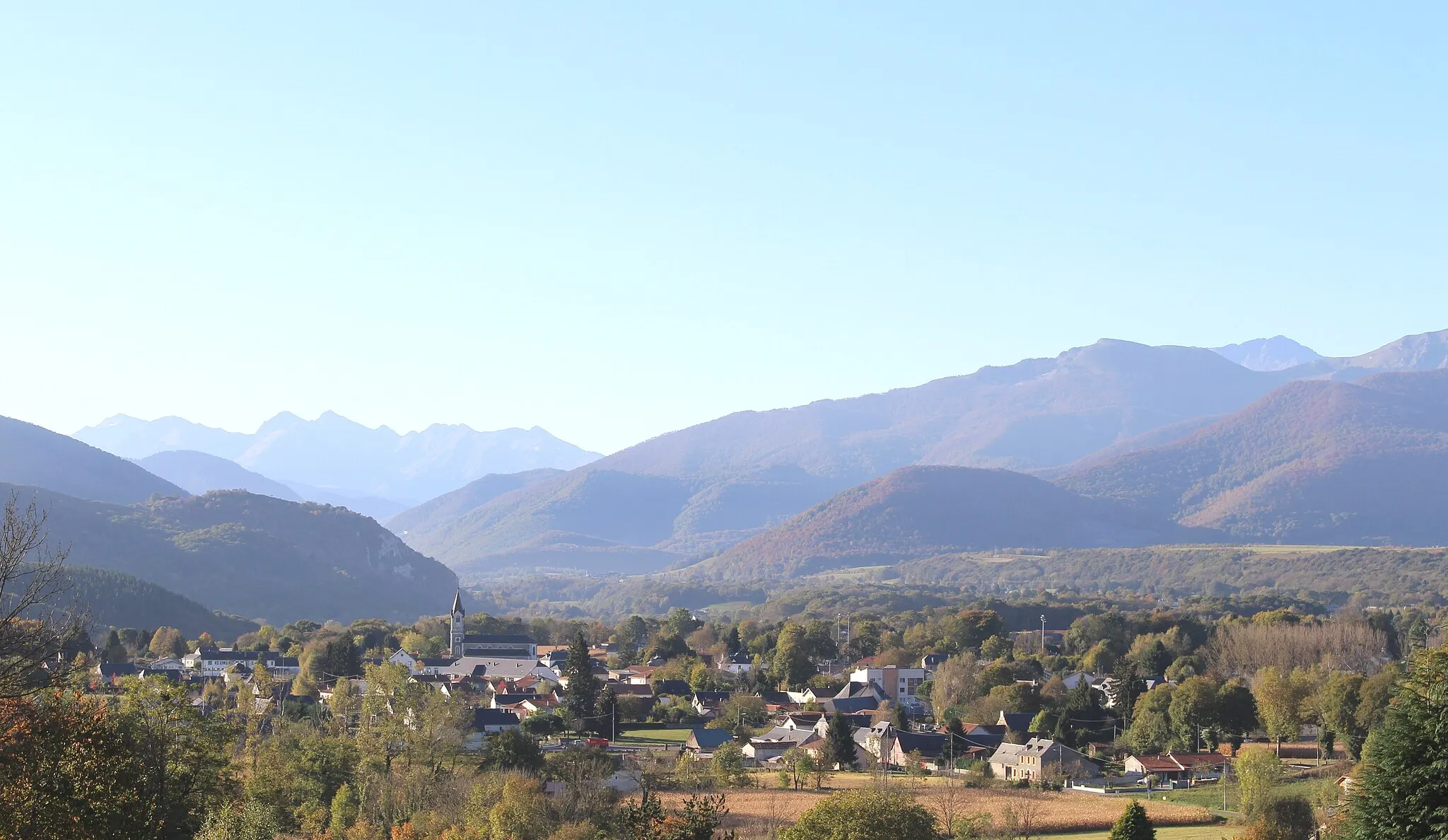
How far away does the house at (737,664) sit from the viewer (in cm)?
7929

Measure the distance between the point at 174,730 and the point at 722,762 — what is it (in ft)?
81.8

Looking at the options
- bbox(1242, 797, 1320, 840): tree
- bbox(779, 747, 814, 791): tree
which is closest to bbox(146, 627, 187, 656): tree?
bbox(779, 747, 814, 791): tree

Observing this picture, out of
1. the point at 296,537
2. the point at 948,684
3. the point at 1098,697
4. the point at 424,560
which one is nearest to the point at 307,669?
the point at 948,684

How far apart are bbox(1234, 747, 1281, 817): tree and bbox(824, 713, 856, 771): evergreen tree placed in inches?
490

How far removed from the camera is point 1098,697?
62.0 meters

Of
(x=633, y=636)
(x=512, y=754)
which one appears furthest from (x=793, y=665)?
(x=512, y=754)

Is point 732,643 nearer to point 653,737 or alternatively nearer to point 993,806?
point 653,737

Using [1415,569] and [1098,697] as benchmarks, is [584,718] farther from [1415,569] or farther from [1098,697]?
[1415,569]

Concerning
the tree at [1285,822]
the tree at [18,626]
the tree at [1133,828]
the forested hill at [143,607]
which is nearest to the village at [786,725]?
the tree at [1285,822]

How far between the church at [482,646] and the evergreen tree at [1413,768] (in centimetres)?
7181

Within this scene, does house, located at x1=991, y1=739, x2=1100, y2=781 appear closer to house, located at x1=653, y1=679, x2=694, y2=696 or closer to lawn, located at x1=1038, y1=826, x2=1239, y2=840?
lawn, located at x1=1038, y1=826, x2=1239, y2=840

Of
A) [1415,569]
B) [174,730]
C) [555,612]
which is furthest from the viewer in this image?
[555,612]

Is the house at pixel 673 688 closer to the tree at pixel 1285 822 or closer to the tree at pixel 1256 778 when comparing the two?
the tree at pixel 1256 778

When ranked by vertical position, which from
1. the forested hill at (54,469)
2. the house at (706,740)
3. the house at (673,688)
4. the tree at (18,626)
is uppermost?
the forested hill at (54,469)
